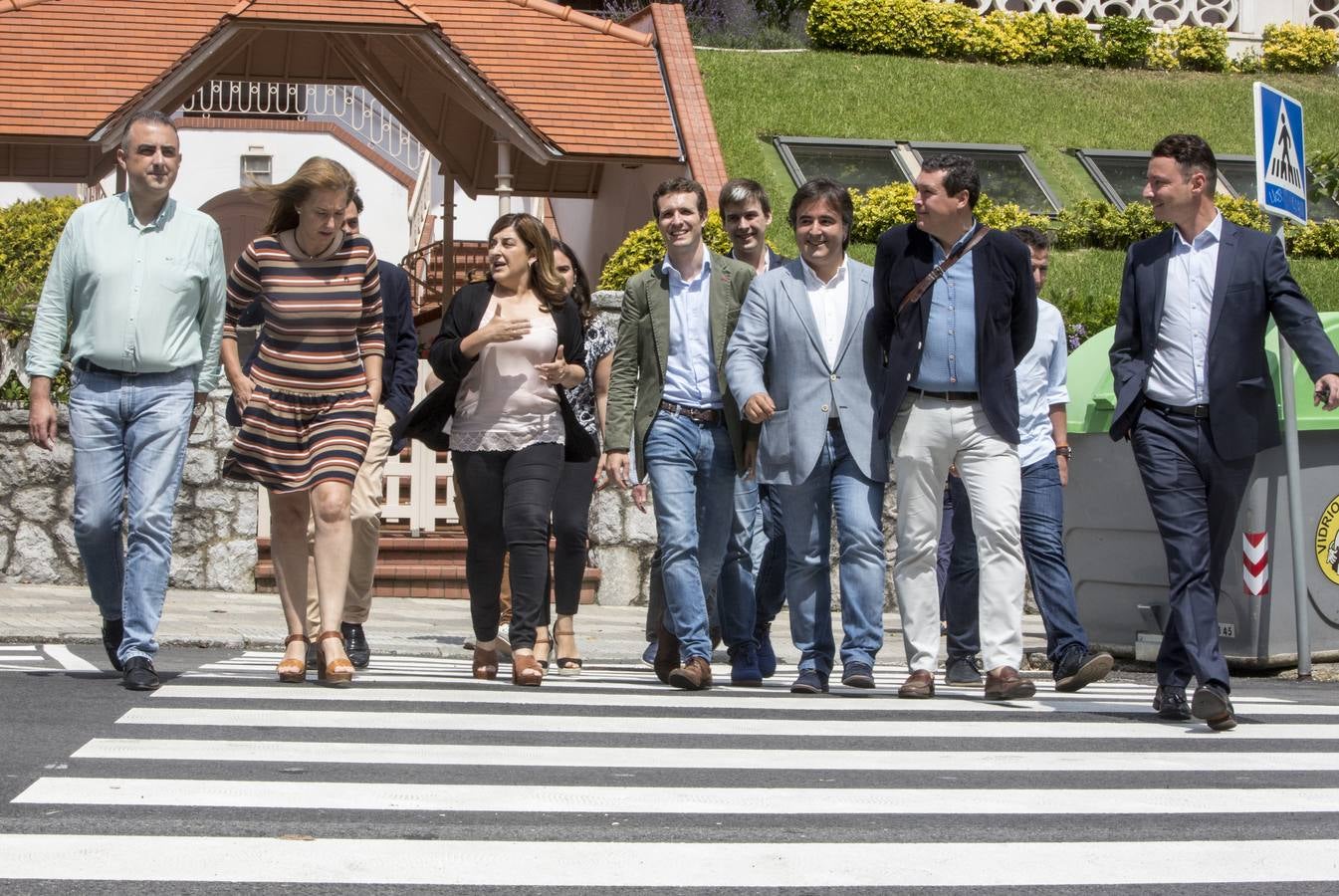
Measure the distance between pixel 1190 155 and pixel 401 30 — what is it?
42.5 ft

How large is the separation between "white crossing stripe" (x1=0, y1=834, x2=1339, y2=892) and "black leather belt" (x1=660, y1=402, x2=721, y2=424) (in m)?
3.40

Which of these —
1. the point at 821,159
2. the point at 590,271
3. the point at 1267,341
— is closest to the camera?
the point at 1267,341

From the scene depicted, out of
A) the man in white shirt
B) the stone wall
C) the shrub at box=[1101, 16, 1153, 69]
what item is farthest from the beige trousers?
the shrub at box=[1101, 16, 1153, 69]

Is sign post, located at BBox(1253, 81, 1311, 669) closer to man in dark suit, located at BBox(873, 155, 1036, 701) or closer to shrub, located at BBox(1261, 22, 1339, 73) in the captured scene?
man in dark suit, located at BBox(873, 155, 1036, 701)

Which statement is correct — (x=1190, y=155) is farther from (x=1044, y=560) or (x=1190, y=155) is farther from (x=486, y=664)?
(x=486, y=664)

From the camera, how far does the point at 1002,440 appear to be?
24.6 ft

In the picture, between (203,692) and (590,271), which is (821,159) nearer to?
(590,271)

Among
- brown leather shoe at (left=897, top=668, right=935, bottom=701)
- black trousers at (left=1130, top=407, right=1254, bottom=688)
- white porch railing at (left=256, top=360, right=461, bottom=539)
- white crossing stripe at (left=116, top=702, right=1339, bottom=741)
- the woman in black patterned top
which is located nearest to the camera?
white crossing stripe at (left=116, top=702, right=1339, bottom=741)

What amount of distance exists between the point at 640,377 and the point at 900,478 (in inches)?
47.4

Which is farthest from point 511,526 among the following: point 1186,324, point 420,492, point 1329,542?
point 420,492

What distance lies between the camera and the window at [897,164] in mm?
21297

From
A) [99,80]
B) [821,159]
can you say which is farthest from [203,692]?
[821,159]

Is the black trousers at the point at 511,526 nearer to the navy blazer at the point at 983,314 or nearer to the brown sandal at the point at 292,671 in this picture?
the brown sandal at the point at 292,671

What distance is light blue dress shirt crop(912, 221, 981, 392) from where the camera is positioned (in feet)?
24.5
